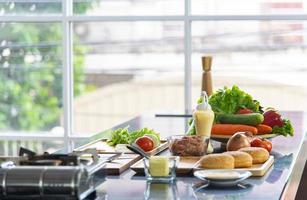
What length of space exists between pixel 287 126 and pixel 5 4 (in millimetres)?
3166

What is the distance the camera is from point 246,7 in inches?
210

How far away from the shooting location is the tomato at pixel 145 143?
2768 millimetres

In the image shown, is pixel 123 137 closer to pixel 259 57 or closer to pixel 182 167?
pixel 182 167

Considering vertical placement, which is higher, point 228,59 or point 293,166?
point 228,59

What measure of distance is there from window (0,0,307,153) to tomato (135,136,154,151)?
2612mm

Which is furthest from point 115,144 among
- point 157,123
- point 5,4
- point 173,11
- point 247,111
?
point 5,4

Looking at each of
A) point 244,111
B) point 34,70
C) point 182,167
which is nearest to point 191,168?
point 182,167

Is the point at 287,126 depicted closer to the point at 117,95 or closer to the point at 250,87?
the point at 250,87

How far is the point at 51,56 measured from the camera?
18.5ft

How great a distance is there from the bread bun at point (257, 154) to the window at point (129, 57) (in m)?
2.81

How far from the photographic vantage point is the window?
5.34 m

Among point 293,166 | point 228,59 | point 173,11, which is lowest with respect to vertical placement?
point 293,166

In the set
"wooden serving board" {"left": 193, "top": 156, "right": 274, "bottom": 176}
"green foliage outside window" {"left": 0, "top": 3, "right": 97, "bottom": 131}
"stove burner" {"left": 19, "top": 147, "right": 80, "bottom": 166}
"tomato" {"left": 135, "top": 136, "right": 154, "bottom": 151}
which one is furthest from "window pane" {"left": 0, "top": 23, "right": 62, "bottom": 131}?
"stove burner" {"left": 19, "top": 147, "right": 80, "bottom": 166}

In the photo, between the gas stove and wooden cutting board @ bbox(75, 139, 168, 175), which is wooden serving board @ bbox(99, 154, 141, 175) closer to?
wooden cutting board @ bbox(75, 139, 168, 175)
